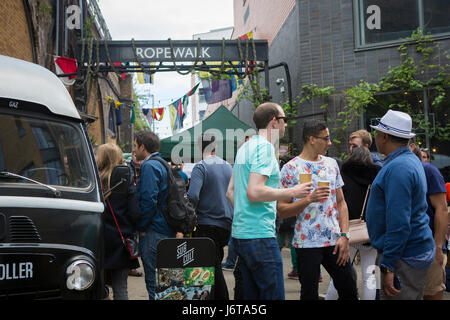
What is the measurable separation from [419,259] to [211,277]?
144cm

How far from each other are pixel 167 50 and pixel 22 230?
8857mm

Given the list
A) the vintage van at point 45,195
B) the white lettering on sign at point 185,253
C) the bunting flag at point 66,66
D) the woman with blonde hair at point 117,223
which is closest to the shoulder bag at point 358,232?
the white lettering on sign at point 185,253

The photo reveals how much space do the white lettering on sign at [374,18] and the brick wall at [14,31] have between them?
7909 millimetres

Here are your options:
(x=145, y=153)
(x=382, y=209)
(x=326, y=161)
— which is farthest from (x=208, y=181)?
(x=382, y=209)

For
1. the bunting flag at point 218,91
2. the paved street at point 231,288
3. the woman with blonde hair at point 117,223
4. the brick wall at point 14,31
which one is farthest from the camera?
the bunting flag at point 218,91

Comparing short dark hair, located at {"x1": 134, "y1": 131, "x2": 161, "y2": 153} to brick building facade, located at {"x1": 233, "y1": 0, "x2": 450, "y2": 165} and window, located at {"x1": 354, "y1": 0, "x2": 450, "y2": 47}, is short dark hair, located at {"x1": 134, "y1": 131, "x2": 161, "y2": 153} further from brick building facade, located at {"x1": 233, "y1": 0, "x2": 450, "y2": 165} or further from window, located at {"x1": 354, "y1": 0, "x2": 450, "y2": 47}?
window, located at {"x1": 354, "y1": 0, "x2": 450, "y2": 47}

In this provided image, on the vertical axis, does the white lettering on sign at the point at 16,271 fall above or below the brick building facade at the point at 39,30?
below

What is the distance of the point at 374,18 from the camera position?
10.3m

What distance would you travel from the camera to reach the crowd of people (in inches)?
113

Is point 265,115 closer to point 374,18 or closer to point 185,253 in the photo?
point 185,253

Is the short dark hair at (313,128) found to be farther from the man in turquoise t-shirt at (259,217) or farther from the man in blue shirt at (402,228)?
the man in blue shirt at (402,228)

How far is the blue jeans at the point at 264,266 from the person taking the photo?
2.92 meters

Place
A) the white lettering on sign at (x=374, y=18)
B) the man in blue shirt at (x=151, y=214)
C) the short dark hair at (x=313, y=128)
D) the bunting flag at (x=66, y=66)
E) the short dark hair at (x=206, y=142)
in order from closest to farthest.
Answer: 1. the short dark hair at (x=313, y=128)
2. the man in blue shirt at (x=151, y=214)
3. the short dark hair at (x=206, y=142)
4. the white lettering on sign at (x=374, y=18)
5. the bunting flag at (x=66, y=66)
